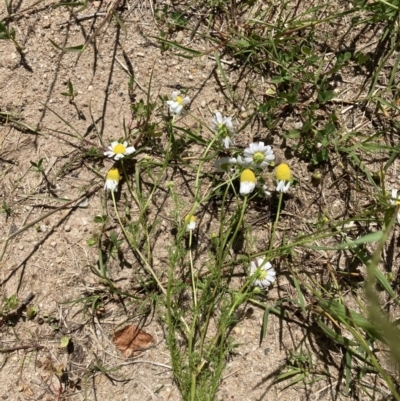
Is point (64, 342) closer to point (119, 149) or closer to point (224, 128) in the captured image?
point (119, 149)

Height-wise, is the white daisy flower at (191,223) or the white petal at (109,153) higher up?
the white petal at (109,153)

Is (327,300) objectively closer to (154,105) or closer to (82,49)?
(154,105)

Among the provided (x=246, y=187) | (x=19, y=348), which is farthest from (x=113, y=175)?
(x=19, y=348)

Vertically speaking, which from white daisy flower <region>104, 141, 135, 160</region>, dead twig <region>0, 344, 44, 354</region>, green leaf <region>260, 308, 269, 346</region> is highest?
white daisy flower <region>104, 141, 135, 160</region>

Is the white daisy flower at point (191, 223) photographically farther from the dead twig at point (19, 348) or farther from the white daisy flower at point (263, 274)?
the dead twig at point (19, 348)

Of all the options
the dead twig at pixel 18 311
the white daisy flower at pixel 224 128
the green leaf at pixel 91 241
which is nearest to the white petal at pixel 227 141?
the white daisy flower at pixel 224 128

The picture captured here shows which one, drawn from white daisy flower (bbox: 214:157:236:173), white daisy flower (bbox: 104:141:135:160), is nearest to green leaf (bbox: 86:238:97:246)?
white daisy flower (bbox: 104:141:135:160)

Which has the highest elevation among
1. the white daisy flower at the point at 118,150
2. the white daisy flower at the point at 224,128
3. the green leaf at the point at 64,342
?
the white daisy flower at the point at 224,128

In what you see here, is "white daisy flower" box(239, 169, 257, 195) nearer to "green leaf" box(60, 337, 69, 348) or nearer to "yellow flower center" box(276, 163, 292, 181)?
"yellow flower center" box(276, 163, 292, 181)
